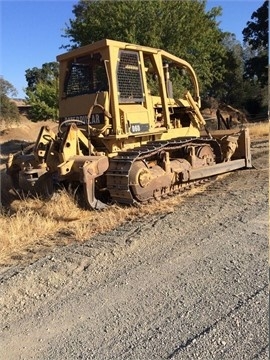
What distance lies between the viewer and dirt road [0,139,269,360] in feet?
10.2

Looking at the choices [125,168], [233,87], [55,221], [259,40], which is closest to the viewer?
[55,221]

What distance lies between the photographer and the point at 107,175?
676 cm

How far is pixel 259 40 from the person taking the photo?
33406 mm

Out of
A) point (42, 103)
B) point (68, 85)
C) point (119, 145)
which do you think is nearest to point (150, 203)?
point (119, 145)

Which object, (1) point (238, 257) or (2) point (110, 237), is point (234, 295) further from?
(2) point (110, 237)

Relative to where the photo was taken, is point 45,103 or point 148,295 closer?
point 148,295

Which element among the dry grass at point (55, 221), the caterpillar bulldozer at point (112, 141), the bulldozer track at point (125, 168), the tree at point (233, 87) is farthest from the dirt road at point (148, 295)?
the tree at point (233, 87)

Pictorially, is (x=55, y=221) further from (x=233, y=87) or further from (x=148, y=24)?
(x=233, y=87)

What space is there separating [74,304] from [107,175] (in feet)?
10.4

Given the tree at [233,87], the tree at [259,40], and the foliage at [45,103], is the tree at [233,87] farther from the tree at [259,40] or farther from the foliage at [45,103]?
the foliage at [45,103]

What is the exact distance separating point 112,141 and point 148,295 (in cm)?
389

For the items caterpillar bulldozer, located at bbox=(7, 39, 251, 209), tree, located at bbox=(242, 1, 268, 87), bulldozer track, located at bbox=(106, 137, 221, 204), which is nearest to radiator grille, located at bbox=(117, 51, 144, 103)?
caterpillar bulldozer, located at bbox=(7, 39, 251, 209)

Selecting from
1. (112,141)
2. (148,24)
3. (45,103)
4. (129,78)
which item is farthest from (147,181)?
(45,103)

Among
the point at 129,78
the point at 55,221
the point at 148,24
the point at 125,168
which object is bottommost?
the point at 55,221
